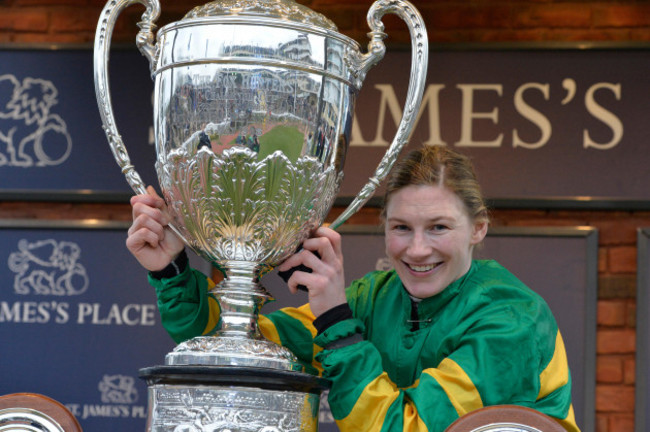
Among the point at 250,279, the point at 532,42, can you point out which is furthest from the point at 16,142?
the point at 250,279

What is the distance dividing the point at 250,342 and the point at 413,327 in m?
0.40

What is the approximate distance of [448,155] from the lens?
192cm

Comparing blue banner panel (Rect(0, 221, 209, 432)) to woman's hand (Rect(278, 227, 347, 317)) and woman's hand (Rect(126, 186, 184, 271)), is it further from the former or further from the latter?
woman's hand (Rect(278, 227, 347, 317))

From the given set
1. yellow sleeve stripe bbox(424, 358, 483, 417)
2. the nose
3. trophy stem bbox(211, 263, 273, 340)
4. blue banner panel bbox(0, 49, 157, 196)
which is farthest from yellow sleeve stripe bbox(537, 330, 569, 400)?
blue banner panel bbox(0, 49, 157, 196)

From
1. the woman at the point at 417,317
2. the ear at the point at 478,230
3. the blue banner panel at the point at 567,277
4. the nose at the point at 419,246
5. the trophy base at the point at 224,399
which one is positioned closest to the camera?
the trophy base at the point at 224,399

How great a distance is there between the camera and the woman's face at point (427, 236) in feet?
6.07

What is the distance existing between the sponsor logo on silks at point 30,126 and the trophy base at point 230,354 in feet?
5.46

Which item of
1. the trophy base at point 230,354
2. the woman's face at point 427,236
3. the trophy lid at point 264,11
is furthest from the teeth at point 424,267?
the trophy lid at point 264,11

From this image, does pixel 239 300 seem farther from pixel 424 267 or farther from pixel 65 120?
pixel 65 120

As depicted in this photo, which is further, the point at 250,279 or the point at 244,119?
the point at 250,279

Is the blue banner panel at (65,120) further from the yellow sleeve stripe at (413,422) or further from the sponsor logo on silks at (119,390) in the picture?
the yellow sleeve stripe at (413,422)

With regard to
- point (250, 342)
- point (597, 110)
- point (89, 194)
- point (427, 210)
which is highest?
point (597, 110)

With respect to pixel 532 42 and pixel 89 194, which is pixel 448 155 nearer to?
pixel 532 42

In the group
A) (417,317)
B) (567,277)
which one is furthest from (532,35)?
(417,317)
